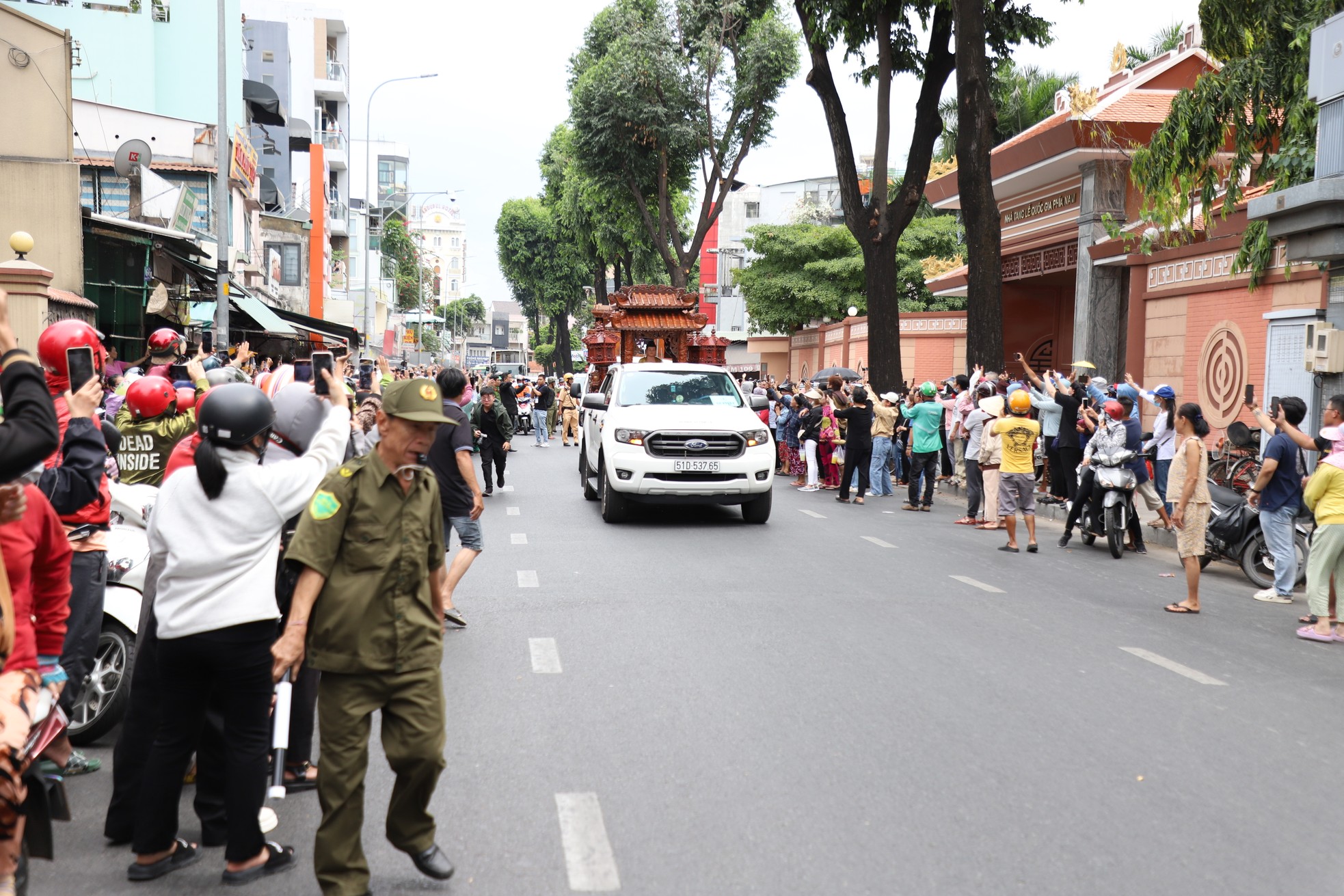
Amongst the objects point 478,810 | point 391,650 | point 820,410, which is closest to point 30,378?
point 391,650

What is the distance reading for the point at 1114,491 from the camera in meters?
13.1

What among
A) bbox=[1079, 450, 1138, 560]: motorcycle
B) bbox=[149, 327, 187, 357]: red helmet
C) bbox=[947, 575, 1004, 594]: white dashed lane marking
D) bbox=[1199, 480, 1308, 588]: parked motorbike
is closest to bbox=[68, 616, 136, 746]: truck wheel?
bbox=[149, 327, 187, 357]: red helmet

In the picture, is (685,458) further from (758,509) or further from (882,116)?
(882,116)

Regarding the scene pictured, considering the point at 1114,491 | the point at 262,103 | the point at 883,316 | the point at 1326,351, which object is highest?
the point at 262,103

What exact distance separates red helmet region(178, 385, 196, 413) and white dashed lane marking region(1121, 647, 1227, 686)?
19.1 ft

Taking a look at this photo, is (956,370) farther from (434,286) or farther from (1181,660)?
(434,286)

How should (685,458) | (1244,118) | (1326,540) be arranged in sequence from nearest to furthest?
(1326,540) → (685,458) → (1244,118)

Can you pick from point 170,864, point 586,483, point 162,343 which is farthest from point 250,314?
point 170,864

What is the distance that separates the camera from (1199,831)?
15.8ft

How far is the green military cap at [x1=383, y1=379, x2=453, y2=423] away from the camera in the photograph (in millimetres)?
4117

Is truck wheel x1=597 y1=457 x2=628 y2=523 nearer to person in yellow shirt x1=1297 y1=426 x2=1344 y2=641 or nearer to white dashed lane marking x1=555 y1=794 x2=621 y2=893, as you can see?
person in yellow shirt x1=1297 y1=426 x2=1344 y2=641

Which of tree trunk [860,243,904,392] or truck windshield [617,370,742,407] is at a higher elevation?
tree trunk [860,243,904,392]

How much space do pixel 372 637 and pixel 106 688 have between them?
252cm

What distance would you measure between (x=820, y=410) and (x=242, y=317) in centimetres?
1284
